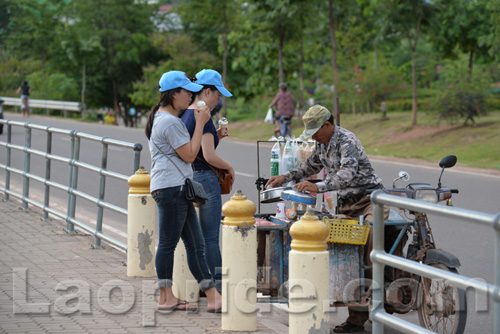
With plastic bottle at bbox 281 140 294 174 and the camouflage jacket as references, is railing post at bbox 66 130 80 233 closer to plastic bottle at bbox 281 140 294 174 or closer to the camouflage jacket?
plastic bottle at bbox 281 140 294 174

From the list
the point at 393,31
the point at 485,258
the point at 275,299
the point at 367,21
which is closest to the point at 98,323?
the point at 275,299

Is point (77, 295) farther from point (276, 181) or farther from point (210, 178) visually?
point (276, 181)

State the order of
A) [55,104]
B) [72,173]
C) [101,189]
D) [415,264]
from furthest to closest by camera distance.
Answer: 1. [55,104]
2. [72,173]
3. [101,189]
4. [415,264]

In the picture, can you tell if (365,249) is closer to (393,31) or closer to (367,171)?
(367,171)

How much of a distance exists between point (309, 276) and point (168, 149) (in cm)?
150

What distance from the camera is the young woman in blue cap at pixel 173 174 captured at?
19.5ft

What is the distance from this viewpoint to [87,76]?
52.3 m

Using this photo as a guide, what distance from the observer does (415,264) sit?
430 cm

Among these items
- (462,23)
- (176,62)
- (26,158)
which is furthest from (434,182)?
(176,62)

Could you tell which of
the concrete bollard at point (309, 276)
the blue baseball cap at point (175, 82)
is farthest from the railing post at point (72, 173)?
the concrete bollard at point (309, 276)

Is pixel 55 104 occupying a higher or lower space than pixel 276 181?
higher

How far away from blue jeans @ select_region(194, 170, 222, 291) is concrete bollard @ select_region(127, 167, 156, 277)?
1129mm

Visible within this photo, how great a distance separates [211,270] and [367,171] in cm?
147

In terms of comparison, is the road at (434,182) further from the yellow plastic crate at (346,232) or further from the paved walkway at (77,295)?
the paved walkway at (77,295)
